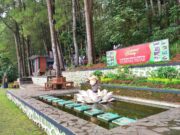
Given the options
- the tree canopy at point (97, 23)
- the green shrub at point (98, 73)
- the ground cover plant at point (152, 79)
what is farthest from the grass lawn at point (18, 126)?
the tree canopy at point (97, 23)

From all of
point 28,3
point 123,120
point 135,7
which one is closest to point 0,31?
point 28,3

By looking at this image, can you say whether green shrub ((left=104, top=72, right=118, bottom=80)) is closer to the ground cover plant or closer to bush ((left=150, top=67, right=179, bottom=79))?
the ground cover plant

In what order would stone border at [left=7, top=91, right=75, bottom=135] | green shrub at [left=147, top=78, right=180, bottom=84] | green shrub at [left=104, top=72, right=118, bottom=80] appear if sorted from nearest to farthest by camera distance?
stone border at [left=7, top=91, right=75, bottom=135]
green shrub at [left=147, top=78, right=180, bottom=84]
green shrub at [left=104, top=72, right=118, bottom=80]

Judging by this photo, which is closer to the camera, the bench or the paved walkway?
the paved walkway

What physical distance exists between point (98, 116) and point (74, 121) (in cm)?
92

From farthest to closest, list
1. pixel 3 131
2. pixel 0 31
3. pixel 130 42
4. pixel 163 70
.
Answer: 1. pixel 0 31
2. pixel 130 42
3. pixel 163 70
4. pixel 3 131

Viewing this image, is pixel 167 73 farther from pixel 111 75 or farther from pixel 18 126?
pixel 18 126

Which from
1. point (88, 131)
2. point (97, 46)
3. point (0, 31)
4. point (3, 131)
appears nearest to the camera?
point (88, 131)

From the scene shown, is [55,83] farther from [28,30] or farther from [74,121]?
[28,30]

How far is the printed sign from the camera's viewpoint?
9.07 metres

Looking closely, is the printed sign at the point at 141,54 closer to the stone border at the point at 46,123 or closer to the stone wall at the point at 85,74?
the stone wall at the point at 85,74

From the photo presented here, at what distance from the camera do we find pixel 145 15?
1507 cm

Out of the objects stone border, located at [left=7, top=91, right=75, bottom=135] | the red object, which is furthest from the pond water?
the red object

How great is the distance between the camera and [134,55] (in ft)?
33.9
